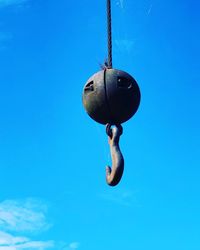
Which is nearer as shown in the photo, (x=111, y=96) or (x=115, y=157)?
(x=115, y=157)

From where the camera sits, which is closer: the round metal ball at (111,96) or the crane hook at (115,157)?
the crane hook at (115,157)

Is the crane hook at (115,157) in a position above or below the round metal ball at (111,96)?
below

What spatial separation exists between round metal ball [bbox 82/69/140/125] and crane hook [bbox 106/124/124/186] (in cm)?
10

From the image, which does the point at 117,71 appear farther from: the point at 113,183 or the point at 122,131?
the point at 113,183

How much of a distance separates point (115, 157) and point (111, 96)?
2.17 ft

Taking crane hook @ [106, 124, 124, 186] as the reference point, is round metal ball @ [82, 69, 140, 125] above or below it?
above

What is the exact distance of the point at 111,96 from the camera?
21.8 ft

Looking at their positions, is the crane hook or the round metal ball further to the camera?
the round metal ball

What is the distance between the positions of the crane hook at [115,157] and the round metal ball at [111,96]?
0.32 ft

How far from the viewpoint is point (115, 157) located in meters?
6.49

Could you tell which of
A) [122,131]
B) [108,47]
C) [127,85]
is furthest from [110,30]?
[122,131]

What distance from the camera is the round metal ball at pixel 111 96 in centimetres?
665

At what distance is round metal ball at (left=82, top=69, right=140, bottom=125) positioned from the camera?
6.65m

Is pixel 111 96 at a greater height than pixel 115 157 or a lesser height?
greater
